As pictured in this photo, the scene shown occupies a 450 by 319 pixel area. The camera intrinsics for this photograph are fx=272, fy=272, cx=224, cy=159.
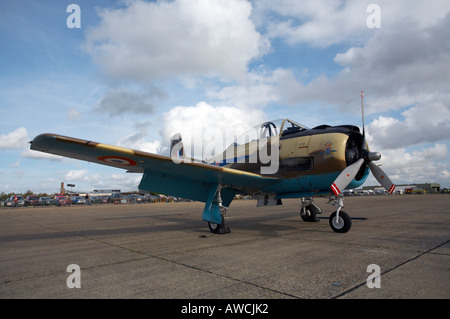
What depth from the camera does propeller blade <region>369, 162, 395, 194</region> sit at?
25.2 ft

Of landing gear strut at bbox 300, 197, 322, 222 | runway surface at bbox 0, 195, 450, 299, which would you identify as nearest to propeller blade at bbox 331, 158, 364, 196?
runway surface at bbox 0, 195, 450, 299

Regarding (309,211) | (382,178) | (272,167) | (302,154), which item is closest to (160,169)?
(272,167)

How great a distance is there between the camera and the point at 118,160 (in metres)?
6.31

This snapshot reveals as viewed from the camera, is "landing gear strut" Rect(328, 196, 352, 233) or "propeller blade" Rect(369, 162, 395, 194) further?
"propeller blade" Rect(369, 162, 395, 194)

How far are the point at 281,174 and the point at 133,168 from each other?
4036 millimetres

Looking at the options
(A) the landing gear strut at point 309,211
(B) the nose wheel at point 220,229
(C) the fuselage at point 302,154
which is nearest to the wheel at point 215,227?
(B) the nose wheel at point 220,229

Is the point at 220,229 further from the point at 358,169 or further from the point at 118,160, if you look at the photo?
the point at 358,169

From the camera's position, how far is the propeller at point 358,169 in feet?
21.1

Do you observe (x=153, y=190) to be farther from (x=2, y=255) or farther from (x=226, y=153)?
(x=2, y=255)

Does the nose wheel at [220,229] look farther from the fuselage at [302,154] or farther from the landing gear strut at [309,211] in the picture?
the landing gear strut at [309,211]

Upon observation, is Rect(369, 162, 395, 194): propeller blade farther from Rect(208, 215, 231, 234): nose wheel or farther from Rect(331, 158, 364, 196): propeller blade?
Rect(208, 215, 231, 234): nose wheel

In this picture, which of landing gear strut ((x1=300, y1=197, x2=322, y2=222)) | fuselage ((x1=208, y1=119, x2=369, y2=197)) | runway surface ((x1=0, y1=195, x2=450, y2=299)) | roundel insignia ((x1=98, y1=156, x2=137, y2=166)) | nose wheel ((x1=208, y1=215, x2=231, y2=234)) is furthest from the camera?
landing gear strut ((x1=300, y1=197, x2=322, y2=222))
